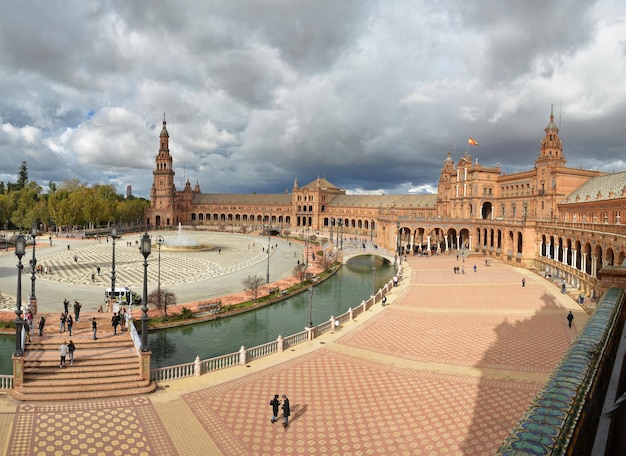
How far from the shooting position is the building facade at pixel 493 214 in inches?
1774

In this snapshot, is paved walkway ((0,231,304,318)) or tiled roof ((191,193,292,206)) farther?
tiled roof ((191,193,292,206))

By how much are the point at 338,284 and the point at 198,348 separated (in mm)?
27244

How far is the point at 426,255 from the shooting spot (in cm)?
7019

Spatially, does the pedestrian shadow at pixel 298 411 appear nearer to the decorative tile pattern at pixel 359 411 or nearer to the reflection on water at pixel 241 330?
the decorative tile pattern at pixel 359 411

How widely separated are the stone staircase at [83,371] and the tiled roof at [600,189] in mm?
49699

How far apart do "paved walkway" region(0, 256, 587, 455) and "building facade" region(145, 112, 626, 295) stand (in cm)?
1011

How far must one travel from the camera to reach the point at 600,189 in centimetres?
5425

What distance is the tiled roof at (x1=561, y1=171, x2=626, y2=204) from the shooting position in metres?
49.0

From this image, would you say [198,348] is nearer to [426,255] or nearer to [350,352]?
[350,352]

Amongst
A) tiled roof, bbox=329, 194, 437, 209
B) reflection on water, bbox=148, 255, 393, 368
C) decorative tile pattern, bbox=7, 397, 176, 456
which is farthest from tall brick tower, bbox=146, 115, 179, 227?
decorative tile pattern, bbox=7, 397, 176, 456

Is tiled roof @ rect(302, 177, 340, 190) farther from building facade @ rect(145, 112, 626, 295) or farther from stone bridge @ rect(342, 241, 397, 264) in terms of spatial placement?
stone bridge @ rect(342, 241, 397, 264)

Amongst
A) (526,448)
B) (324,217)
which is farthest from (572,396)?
(324,217)

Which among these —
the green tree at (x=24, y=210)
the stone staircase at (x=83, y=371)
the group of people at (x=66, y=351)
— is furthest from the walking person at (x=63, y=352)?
the green tree at (x=24, y=210)

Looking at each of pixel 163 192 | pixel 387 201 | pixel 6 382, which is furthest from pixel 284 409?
pixel 163 192
